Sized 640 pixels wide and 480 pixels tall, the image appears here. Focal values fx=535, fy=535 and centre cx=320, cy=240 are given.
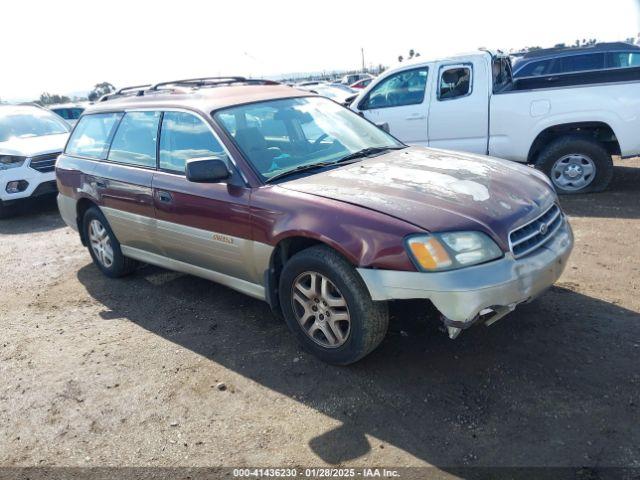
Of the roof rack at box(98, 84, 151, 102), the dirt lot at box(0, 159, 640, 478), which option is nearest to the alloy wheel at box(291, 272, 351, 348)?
the dirt lot at box(0, 159, 640, 478)

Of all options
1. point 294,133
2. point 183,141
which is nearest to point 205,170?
point 183,141

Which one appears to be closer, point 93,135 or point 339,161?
point 339,161

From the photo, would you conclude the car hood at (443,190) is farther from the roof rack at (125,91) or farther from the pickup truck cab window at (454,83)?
the pickup truck cab window at (454,83)

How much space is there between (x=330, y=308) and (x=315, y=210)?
612mm

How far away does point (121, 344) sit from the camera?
4.09 meters

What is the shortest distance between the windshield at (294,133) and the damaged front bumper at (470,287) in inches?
48.2

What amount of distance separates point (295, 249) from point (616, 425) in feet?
6.80

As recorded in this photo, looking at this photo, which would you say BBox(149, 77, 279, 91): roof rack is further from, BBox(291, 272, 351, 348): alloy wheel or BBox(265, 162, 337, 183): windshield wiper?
BBox(291, 272, 351, 348): alloy wheel

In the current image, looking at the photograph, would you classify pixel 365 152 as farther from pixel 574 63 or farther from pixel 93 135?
pixel 574 63

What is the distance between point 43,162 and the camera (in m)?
8.36

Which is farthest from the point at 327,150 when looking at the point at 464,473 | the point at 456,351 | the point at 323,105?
the point at 464,473

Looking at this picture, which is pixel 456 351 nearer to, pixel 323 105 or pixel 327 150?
pixel 327 150

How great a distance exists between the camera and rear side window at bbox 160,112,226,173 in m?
3.95

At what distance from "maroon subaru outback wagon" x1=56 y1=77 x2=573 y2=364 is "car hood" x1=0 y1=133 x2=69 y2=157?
3.93m
